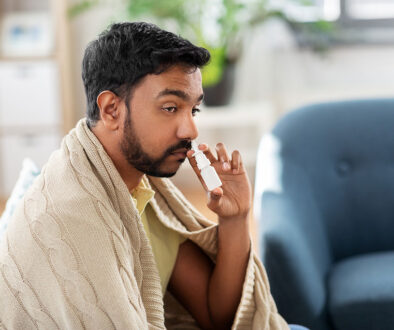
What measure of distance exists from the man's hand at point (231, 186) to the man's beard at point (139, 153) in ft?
0.61

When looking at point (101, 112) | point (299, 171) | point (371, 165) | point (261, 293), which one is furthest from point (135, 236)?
point (371, 165)

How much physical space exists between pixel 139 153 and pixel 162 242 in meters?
0.30

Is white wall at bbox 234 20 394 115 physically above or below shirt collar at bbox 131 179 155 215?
below

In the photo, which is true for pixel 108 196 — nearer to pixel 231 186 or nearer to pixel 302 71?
pixel 231 186

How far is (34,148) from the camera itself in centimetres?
427

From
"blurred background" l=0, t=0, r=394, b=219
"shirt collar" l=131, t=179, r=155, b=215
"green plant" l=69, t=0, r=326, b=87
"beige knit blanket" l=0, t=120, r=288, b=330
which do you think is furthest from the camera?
"blurred background" l=0, t=0, r=394, b=219

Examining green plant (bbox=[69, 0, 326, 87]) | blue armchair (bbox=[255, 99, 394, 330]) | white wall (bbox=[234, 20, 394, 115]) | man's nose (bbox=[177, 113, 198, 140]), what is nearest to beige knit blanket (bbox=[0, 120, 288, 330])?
man's nose (bbox=[177, 113, 198, 140])

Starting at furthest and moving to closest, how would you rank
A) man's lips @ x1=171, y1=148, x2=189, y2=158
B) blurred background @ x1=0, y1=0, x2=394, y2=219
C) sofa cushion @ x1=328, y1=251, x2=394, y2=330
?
1. blurred background @ x1=0, y1=0, x2=394, y2=219
2. sofa cushion @ x1=328, y1=251, x2=394, y2=330
3. man's lips @ x1=171, y1=148, x2=189, y2=158

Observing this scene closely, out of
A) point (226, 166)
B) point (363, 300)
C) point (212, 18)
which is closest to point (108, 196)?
point (226, 166)

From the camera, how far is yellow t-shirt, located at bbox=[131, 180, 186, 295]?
4.46 ft

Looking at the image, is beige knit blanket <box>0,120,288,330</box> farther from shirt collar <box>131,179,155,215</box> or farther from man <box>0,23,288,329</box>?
shirt collar <box>131,179,155,215</box>

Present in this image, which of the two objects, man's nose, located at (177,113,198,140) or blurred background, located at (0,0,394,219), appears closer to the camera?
man's nose, located at (177,113,198,140)

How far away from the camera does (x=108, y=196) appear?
1.13m

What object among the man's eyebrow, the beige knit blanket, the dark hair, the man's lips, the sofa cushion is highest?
the dark hair
